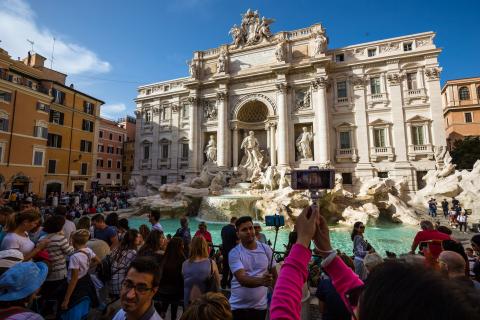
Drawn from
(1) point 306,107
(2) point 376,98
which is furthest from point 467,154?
(1) point 306,107

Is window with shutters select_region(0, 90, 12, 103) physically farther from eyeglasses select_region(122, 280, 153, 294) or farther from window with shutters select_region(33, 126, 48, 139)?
eyeglasses select_region(122, 280, 153, 294)

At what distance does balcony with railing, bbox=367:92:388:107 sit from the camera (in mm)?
18781

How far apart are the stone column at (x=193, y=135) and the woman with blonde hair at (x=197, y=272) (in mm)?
20449

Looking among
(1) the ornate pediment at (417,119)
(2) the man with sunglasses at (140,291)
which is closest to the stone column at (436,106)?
(1) the ornate pediment at (417,119)

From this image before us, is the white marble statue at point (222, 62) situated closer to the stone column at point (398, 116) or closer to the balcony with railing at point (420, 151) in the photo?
the stone column at point (398, 116)

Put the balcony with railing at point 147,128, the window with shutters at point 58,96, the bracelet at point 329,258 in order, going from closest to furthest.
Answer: the bracelet at point 329,258, the window with shutters at point 58,96, the balcony with railing at point 147,128

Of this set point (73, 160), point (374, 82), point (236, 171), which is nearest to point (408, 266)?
point (236, 171)

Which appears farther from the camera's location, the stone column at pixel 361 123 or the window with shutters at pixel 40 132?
the window with shutters at pixel 40 132

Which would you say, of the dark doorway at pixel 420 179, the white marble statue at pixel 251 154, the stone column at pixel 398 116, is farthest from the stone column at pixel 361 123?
the white marble statue at pixel 251 154

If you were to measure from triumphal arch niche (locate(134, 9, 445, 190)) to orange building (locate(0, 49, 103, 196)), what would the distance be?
274 inches

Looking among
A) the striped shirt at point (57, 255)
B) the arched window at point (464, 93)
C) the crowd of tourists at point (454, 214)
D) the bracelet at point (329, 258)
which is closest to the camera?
the bracelet at point (329, 258)

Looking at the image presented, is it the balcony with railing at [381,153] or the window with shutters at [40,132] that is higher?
the window with shutters at [40,132]

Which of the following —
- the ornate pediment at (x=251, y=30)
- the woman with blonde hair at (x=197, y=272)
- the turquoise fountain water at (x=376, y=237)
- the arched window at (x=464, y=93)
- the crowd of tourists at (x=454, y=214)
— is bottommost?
the turquoise fountain water at (x=376, y=237)

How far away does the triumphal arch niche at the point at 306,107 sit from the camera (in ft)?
59.0
